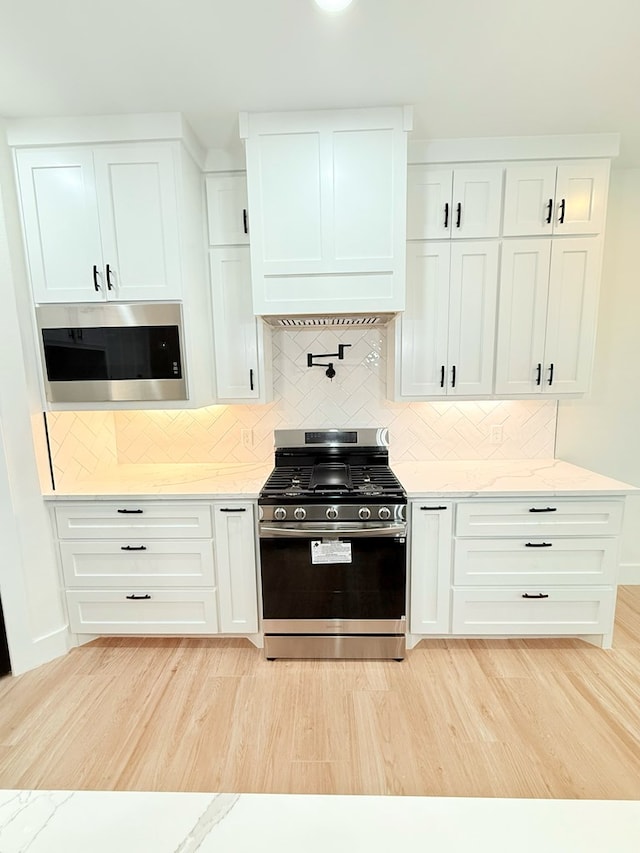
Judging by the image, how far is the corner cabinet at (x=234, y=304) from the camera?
223 centimetres

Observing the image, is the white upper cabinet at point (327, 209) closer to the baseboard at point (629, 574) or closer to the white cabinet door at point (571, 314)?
the white cabinet door at point (571, 314)

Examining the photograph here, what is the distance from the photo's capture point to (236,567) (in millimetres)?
2146

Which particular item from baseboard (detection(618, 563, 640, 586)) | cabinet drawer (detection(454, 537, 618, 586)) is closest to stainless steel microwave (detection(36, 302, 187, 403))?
cabinet drawer (detection(454, 537, 618, 586))

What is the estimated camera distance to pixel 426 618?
2160 millimetres

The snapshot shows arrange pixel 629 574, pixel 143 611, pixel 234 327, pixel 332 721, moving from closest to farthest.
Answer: pixel 332 721
pixel 143 611
pixel 234 327
pixel 629 574

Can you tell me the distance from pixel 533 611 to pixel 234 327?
2311 millimetres

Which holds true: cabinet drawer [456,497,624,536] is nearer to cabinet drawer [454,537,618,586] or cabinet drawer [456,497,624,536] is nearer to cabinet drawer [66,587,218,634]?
cabinet drawer [454,537,618,586]

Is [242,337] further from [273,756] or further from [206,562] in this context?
[273,756]

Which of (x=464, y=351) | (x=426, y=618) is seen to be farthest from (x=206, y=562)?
(x=464, y=351)

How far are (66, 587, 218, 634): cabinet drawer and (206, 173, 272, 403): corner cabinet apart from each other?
45.4 inches

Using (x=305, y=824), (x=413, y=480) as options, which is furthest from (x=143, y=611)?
(x=305, y=824)

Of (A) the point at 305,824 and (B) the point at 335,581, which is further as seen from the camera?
(B) the point at 335,581

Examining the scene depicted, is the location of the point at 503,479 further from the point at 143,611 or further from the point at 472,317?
the point at 143,611

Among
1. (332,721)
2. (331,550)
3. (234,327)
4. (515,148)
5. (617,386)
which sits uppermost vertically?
(515,148)
